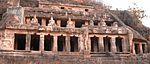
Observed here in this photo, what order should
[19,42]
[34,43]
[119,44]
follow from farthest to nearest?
[119,44], [34,43], [19,42]

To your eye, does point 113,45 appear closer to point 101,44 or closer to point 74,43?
point 101,44

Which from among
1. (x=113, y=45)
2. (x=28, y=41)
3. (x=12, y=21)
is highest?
(x=12, y=21)

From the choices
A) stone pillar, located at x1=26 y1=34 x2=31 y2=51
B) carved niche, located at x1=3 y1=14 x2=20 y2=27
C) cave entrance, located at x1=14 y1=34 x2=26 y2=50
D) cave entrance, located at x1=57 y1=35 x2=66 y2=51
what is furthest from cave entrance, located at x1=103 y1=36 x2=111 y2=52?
carved niche, located at x1=3 y1=14 x2=20 y2=27

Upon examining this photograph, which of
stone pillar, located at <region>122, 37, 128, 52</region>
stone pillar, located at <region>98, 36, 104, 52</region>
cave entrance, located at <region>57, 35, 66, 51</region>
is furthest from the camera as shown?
stone pillar, located at <region>122, 37, 128, 52</region>

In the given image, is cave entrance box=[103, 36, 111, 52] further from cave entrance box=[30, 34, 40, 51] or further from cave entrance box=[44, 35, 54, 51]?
cave entrance box=[30, 34, 40, 51]

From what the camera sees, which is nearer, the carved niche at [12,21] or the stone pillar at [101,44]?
the carved niche at [12,21]

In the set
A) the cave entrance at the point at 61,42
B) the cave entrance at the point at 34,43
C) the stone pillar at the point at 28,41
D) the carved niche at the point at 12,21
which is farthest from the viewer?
the cave entrance at the point at 34,43

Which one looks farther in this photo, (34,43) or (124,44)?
(34,43)

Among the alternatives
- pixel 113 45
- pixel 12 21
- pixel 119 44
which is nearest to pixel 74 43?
pixel 113 45

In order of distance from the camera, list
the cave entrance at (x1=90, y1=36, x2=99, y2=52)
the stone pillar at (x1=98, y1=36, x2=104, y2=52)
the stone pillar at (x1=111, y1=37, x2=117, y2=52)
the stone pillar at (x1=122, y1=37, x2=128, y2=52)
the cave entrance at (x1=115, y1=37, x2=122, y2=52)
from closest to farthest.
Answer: the stone pillar at (x1=98, y1=36, x2=104, y2=52)
the stone pillar at (x1=111, y1=37, x2=117, y2=52)
the stone pillar at (x1=122, y1=37, x2=128, y2=52)
the cave entrance at (x1=90, y1=36, x2=99, y2=52)
the cave entrance at (x1=115, y1=37, x2=122, y2=52)

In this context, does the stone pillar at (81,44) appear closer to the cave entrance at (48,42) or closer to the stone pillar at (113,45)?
the cave entrance at (48,42)

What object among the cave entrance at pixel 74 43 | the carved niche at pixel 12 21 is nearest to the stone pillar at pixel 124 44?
the cave entrance at pixel 74 43

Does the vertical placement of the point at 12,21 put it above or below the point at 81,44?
above

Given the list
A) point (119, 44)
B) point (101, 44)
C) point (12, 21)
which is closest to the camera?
point (12, 21)
